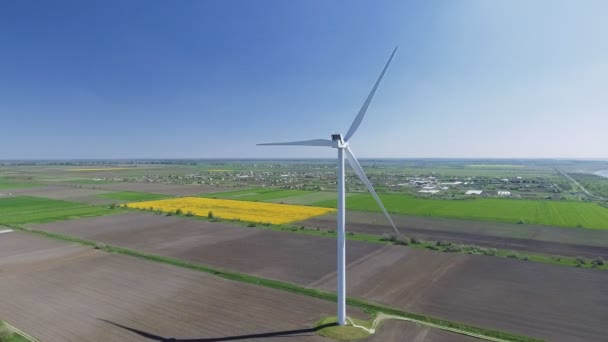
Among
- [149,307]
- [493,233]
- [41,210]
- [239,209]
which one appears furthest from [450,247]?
[41,210]

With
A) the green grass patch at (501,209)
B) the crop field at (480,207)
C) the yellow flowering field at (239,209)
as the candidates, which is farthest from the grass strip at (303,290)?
the green grass patch at (501,209)

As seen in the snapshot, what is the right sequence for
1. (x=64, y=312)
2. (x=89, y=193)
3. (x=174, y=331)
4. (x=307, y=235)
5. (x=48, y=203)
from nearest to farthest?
(x=174, y=331) < (x=64, y=312) < (x=307, y=235) < (x=48, y=203) < (x=89, y=193)

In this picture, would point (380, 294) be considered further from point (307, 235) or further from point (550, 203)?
point (550, 203)

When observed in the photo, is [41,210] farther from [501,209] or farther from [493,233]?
[501,209]

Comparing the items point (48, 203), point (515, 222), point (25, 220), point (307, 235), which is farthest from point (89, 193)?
point (515, 222)

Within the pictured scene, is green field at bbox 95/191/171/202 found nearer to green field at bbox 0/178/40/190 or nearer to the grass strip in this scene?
green field at bbox 0/178/40/190

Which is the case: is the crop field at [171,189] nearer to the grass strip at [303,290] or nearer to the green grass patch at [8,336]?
the grass strip at [303,290]
